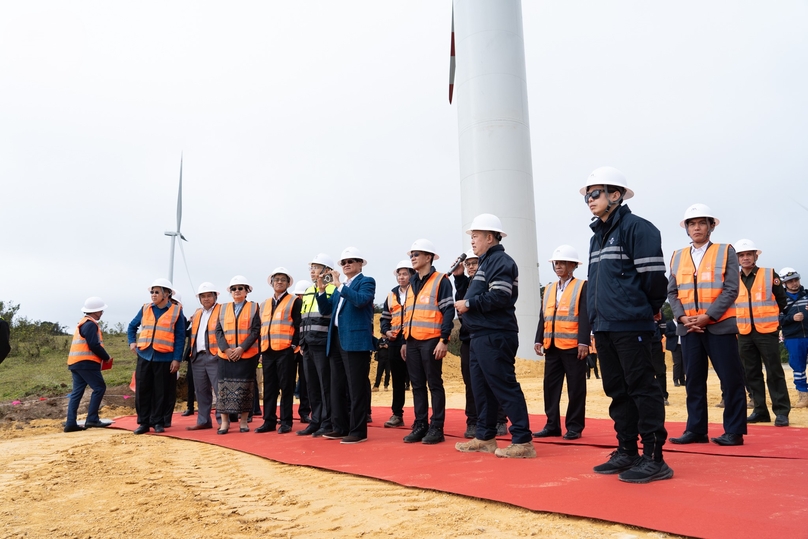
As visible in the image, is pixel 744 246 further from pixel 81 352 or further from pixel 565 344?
pixel 81 352

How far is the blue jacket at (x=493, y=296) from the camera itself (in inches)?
182

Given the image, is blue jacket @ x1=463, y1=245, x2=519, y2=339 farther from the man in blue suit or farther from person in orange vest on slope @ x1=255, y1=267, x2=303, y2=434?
person in orange vest on slope @ x1=255, y1=267, x2=303, y2=434

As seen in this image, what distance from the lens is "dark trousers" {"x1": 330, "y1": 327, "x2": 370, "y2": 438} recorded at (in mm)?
5891

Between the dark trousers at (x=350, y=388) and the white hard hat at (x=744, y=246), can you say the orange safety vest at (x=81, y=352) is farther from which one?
the white hard hat at (x=744, y=246)

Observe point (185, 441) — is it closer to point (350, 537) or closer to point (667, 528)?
point (350, 537)

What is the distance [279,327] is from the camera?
7.11 meters

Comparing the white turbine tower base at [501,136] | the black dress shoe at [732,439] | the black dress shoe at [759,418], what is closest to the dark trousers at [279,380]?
the black dress shoe at [732,439]

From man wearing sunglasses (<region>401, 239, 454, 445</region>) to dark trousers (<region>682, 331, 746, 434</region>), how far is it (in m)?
2.16

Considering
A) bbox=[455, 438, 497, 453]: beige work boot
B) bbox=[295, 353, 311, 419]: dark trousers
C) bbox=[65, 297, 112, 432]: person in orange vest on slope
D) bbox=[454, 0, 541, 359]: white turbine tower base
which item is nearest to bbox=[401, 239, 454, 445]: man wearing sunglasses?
bbox=[455, 438, 497, 453]: beige work boot

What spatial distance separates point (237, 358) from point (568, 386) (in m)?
3.95

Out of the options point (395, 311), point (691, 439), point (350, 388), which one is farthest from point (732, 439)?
point (395, 311)

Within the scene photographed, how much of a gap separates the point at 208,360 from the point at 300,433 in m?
1.91

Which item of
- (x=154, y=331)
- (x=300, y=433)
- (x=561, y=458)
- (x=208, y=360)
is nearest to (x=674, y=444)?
(x=561, y=458)

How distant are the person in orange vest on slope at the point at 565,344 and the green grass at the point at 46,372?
36.0 ft
